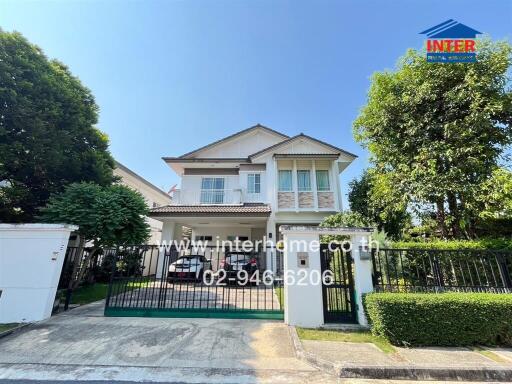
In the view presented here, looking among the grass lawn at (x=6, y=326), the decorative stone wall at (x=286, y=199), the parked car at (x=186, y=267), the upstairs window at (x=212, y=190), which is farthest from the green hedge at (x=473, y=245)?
the grass lawn at (x=6, y=326)

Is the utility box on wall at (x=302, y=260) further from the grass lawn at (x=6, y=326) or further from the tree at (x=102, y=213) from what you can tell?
the grass lawn at (x=6, y=326)

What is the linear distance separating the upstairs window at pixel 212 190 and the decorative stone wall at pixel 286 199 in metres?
4.16

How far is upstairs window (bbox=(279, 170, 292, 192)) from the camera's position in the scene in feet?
46.7

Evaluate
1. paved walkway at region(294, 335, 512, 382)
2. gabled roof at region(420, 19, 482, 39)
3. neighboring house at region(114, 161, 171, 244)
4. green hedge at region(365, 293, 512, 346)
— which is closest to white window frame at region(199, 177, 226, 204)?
neighboring house at region(114, 161, 171, 244)

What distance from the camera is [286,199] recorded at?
13.8 metres

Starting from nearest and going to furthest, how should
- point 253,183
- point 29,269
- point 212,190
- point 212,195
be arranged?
point 29,269
point 253,183
point 212,195
point 212,190

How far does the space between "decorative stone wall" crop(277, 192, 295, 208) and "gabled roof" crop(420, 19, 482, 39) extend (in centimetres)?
979

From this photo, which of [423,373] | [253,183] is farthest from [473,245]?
[253,183]

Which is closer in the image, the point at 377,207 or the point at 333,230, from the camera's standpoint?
the point at 333,230

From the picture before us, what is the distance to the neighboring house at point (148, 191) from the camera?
59.4 ft

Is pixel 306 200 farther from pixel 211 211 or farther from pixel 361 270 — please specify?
pixel 361 270

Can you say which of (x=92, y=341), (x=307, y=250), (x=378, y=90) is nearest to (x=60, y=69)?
(x=92, y=341)

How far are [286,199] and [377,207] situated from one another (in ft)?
16.7

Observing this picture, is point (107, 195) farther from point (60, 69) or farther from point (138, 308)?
point (60, 69)
